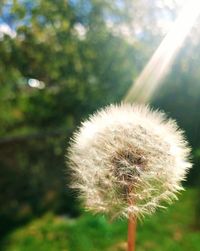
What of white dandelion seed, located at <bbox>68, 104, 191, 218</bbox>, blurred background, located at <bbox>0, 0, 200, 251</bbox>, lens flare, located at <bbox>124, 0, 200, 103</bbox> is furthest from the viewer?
blurred background, located at <bbox>0, 0, 200, 251</bbox>

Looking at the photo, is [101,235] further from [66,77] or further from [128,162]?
[66,77]

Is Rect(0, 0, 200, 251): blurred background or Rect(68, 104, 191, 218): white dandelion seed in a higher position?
Rect(0, 0, 200, 251): blurred background

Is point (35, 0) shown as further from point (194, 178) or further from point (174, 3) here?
point (194, 178)

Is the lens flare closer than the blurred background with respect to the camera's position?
Yes

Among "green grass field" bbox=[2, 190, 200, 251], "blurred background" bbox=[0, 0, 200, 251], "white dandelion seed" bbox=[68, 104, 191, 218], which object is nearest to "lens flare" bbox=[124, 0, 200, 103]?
"blurred background" bbox=[0, 0, 200, 251]

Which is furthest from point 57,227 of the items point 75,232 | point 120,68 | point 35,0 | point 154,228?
point 35,0

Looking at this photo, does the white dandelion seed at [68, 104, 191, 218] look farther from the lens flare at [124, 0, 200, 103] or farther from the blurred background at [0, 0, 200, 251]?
the lens flare at [124, 0, 200, 103]

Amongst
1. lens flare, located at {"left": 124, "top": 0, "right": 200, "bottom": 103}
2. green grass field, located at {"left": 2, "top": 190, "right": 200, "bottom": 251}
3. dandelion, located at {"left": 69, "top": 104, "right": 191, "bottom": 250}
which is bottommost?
dandelion, located at {"left": 69, "top": 104, "right": 191, "bottom": 250}

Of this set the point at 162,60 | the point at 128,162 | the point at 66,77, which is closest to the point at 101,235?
the point at 128,162
